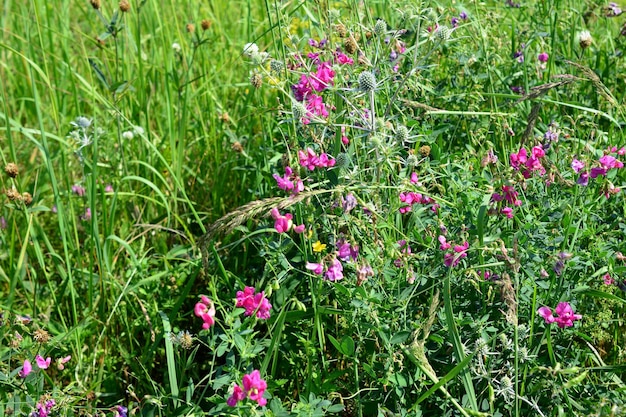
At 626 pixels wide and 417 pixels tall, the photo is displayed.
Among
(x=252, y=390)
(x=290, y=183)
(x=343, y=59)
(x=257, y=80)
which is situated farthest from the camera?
(x=343, y=59)

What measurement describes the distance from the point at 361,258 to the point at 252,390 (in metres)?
0.37

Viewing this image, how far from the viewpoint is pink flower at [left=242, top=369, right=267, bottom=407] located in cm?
150

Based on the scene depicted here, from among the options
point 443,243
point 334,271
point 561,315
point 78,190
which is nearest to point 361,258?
point 334,271

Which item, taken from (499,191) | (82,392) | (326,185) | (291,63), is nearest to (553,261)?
(499,191)

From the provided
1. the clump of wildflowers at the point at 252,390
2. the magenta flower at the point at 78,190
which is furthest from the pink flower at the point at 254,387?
the magenta flower at the point at 78,190

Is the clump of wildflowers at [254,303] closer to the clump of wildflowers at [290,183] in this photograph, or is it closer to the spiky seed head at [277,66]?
the clump of wildflowers at [290,183]

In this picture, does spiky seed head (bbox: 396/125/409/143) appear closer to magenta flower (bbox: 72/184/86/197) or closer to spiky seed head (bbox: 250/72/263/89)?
spiky seed head (bbox: 250/72/263/89)

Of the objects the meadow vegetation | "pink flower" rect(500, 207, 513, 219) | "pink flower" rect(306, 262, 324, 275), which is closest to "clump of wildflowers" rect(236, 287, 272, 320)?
the meadow vegetation

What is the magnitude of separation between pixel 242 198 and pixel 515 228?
0.97 meters

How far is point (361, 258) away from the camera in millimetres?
1678

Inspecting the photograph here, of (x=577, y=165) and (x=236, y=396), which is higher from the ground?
(x=577, y=165)

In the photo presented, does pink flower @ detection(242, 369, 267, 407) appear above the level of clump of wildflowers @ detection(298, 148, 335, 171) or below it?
below

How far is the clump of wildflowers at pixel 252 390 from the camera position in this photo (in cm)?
150

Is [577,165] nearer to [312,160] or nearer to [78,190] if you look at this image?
[312,160]
